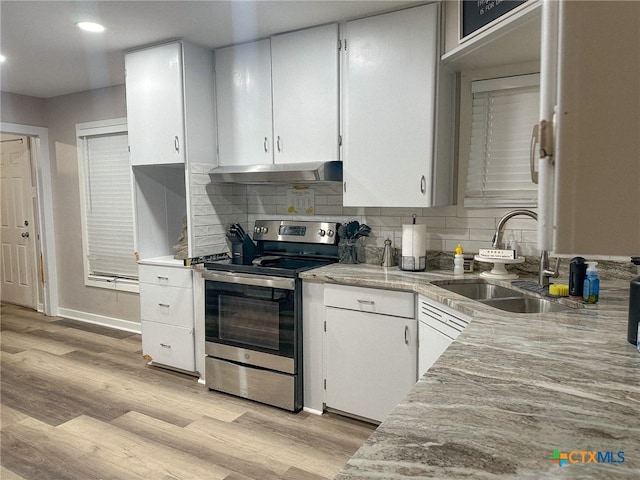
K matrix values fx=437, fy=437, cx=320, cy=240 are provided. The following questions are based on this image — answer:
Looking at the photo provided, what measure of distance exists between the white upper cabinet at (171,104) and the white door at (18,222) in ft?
8.70

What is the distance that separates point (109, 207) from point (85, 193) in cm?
38

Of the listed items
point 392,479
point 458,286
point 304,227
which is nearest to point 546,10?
point 392,479

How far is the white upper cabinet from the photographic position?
9.89ft

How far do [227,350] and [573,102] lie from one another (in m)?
2.81

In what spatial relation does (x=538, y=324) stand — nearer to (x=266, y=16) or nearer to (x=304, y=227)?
(x=304, y=227)

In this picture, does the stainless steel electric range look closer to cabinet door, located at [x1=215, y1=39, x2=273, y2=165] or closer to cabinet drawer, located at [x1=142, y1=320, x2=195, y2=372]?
cabinet drawer, located at [x1=142, y1=320, x2=195, y2=372]

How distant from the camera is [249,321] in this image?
9.36 ft

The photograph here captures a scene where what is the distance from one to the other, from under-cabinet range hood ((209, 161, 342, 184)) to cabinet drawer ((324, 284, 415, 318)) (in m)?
0.70

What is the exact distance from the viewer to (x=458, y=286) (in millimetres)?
2426

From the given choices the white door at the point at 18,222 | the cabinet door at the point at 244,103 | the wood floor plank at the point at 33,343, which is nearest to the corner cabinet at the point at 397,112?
the cabinet door at the point at 244,103

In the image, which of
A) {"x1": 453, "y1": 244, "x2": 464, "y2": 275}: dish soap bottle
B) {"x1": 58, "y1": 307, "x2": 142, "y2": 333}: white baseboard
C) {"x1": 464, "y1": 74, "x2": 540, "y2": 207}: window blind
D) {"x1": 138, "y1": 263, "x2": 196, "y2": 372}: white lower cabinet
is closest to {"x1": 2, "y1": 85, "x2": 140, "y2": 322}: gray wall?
{"x1": 58, "y1": 307, "x2": 142, "y2": 333}: white baseboard

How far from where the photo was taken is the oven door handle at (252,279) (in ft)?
8.79

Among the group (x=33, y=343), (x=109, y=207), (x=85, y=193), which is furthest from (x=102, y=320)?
(x=85, y=193)

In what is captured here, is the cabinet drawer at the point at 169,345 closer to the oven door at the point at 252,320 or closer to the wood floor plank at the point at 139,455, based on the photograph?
the oven door at the point at 252,320
